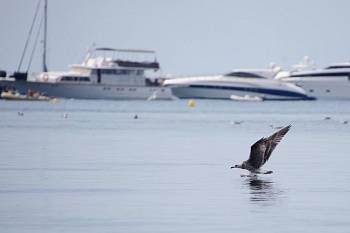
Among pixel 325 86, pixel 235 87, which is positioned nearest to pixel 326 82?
pixel 325 86

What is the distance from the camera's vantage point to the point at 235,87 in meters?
158

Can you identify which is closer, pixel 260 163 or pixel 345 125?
pixel 260 163

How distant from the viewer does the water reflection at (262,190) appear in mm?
32406

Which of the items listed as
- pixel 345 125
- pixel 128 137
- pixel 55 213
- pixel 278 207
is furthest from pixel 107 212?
pixel 345 125

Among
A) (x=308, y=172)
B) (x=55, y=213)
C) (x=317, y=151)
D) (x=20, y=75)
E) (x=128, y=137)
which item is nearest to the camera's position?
(x=55, y=213)

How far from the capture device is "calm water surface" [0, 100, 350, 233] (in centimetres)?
2852

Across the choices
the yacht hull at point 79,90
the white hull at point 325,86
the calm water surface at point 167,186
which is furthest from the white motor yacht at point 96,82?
the calm water surface at point 167,186

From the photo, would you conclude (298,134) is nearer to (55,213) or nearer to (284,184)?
(284,184)

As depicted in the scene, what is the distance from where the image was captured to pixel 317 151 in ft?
169

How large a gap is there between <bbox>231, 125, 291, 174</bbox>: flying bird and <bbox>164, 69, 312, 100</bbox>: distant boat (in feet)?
396

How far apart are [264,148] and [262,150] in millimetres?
198

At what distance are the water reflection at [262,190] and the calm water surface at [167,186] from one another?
0.02m

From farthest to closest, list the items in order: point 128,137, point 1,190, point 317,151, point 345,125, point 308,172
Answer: point 345,125
point 128,137
point 317,151
point 308,172
point 1,190

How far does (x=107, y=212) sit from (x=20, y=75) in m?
119
